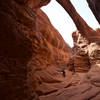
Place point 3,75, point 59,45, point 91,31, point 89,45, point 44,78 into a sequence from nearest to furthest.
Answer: point 3,75
point 44,78
point 89,45
point 91,31
point 59,45

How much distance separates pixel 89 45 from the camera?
45.9 ft

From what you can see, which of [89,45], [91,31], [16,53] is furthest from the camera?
[91,31]

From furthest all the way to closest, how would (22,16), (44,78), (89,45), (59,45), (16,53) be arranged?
(59,45) < (89,45) < (44,78) < (22,16) < (16,53)

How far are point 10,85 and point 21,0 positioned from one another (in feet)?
10.3

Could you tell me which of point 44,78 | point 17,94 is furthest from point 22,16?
point 44,78

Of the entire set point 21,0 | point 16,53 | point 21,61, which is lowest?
point 21,61

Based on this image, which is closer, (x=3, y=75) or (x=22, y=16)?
(x=3, y=75)

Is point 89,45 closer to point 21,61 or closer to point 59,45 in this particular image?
point 59,45

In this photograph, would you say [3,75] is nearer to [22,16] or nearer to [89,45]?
[22,16]

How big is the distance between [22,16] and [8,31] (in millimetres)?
1277

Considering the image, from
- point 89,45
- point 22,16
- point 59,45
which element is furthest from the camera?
point 59,45

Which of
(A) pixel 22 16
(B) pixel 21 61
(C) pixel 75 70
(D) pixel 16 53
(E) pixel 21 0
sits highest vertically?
(E) pixel 21 0

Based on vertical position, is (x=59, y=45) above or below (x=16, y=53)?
above

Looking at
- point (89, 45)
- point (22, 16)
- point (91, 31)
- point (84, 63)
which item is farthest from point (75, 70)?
point (22, 16)
